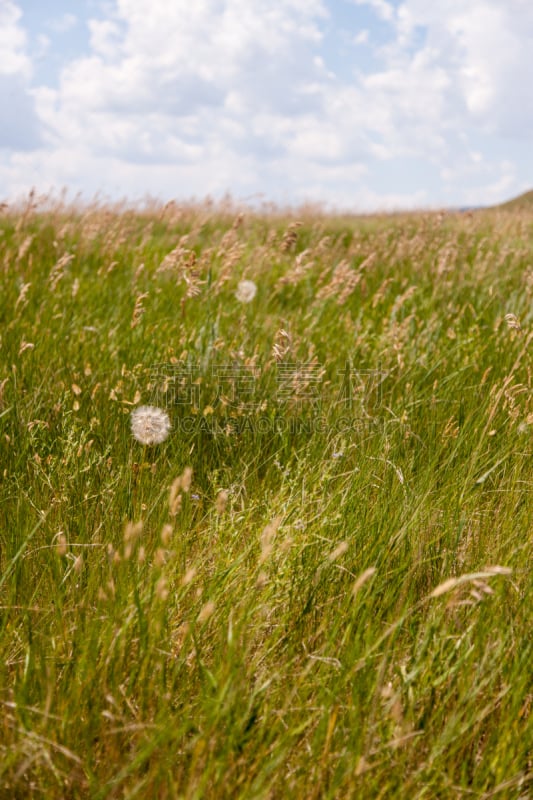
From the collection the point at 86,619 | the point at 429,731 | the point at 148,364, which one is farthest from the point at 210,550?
the point at 148,364

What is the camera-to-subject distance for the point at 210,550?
1.88m

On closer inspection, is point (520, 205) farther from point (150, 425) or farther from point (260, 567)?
point (260, 567)

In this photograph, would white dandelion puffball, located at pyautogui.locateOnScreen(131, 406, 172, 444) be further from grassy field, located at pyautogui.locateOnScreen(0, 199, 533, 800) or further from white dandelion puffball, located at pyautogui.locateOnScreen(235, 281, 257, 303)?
white dandelion puffball, located at pyautogui.locateOnScreen(235, 281, 257, 303)

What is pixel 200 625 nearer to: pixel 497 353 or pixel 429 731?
pixel 429 731

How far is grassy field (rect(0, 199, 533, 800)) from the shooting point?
123 centimetres

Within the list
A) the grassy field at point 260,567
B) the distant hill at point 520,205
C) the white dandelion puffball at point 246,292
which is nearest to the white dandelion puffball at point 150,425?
the grassy field at point 260,567

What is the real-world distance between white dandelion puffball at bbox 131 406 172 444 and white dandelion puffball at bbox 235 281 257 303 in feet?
5.59

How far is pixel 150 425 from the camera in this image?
2326mm

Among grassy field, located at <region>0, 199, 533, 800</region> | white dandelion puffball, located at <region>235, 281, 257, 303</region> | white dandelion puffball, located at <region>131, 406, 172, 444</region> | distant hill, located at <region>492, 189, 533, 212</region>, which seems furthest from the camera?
distant hill, located at <region>492, 189, 533, 212</region>

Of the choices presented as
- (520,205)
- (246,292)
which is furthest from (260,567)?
(520,205)

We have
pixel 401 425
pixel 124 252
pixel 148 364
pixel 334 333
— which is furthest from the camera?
pixel 124 252

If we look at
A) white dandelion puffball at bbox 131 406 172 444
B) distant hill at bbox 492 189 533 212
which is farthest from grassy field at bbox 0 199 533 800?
distant hill at bbox 492 189 533 212

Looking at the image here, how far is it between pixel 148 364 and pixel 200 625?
1.53 meters

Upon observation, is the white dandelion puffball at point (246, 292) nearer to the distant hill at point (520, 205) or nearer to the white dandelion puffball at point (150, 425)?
the white dandelion puffball at point (150, 425)
